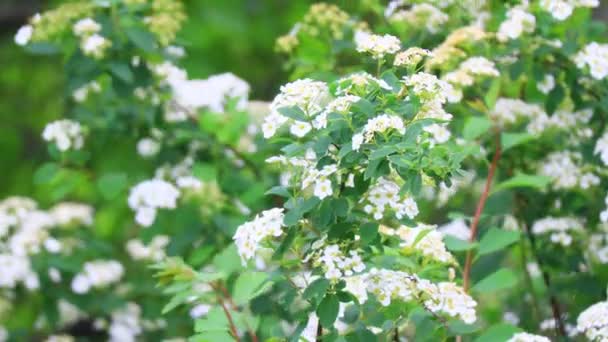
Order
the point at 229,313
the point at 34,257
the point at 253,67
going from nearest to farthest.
→ 1. the point at 229,313
2. the point at 34,257
3. the point at 253,67

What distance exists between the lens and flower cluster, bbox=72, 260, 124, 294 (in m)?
3.08

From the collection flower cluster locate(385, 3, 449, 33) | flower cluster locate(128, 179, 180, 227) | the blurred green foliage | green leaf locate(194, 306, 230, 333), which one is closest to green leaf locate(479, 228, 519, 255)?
green leaf locate(194, 306, 230, 333)

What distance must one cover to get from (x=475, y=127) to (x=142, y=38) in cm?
95

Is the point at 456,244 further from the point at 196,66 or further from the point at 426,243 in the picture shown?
the point at 196,66

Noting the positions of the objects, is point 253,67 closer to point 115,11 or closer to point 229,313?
point 115,11

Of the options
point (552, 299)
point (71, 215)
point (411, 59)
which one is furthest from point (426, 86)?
point (71, 215)

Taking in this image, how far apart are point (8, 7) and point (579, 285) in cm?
429

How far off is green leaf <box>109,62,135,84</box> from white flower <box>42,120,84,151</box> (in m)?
0.30

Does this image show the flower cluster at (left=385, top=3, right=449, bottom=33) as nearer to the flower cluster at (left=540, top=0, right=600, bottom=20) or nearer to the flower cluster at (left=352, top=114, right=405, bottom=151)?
the flower cluster at (left=540, top=0, right=600, bottom=20)

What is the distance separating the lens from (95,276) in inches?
122

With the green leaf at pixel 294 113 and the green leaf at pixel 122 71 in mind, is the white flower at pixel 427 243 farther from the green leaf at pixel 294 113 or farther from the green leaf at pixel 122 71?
the green leaf at pixel 122 71

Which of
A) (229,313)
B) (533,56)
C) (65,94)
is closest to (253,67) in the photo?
(65,94)

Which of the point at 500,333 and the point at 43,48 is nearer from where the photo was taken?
the point at 500,333

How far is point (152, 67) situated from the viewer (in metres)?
2.91
